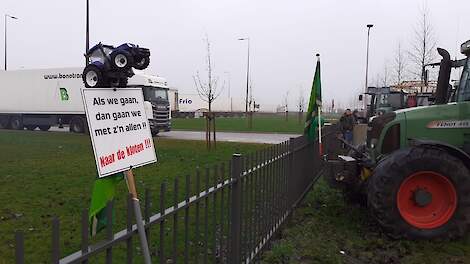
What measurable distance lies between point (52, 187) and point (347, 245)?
5.44 metres

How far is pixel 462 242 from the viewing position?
6.48 meters

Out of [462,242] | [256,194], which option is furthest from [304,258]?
[462,242]

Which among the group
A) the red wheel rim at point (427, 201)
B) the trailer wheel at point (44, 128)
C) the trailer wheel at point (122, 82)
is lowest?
the trailer wheel at point (44, 128)

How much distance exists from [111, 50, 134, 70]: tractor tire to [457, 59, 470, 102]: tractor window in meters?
5.70

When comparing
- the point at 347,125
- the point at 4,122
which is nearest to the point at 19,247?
the point at 347,125

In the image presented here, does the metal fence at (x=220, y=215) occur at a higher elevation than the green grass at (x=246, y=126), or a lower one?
higher

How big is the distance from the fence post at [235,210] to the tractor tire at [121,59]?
165 centimetres

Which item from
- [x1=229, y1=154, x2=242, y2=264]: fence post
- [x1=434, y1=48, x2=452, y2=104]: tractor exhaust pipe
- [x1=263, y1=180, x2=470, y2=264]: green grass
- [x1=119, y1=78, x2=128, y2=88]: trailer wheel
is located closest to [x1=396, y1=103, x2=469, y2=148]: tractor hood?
[x1=434, y1=48, x2=452, y2=104]: tractor exhaust pipe

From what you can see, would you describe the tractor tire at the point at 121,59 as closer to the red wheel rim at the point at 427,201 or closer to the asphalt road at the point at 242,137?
the red wheel rim at the point at 427,201

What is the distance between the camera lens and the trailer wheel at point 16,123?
3266 centimetres

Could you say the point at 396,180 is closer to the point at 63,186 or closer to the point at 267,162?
the point at 267,162

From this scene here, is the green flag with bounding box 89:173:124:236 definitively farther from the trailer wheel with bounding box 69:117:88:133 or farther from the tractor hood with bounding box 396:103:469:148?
the trailer wheel with bounding box 69:117:88:133

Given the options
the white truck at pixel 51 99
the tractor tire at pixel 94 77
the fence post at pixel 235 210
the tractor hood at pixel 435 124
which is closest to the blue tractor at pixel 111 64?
the tractor tire at pixel 94 77

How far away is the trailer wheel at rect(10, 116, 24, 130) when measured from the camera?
32.7 metres
